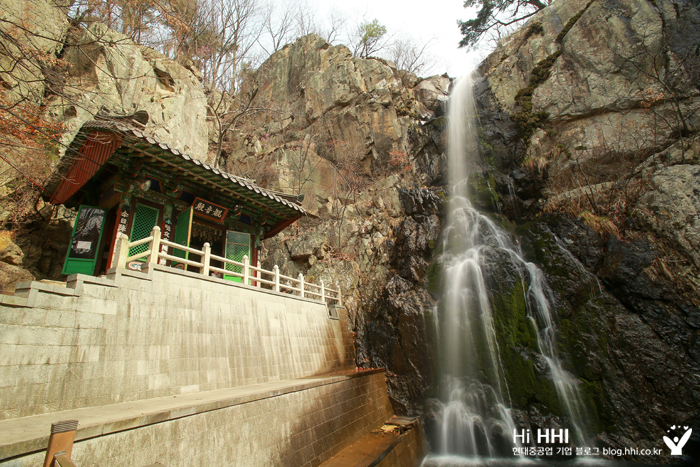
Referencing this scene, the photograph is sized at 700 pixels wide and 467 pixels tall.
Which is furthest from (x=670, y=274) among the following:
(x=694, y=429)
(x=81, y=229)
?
(x=81, y=229)

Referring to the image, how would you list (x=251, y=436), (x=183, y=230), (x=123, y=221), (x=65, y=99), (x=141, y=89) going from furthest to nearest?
(x=141, y=89), (x=183, y=230), (x=65, y=99), (x=123, y=221), (x=251, y=436)

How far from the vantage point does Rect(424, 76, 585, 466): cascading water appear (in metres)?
8.93

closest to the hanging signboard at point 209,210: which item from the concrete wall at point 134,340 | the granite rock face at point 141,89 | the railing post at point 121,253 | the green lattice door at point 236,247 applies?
the green lattice door at point 236,247

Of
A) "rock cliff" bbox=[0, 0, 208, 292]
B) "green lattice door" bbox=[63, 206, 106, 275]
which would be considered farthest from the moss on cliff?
"rock cliff" bbox=[0, 0, 208, 292]

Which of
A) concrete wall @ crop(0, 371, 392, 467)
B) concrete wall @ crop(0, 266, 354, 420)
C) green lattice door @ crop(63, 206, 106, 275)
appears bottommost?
concrete wall @ crop(0, 371, 392, 467)

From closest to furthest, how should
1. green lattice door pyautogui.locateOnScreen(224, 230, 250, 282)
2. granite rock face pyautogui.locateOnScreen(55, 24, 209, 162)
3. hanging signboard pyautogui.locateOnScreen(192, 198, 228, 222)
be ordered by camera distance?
hanging signboard pyautogui.locateOnScreen(192, 198, 228, 222) → green lattice door pyautogui.locateOnScreen(224, 230, 250, 282) → granite rock face pyautogui.locateOnScreen(55, 24, 209, 162)

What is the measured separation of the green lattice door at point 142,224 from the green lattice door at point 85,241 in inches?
43.0

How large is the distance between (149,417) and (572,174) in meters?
17.6

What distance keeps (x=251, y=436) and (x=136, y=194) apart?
298 inches

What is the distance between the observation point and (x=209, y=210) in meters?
11.0

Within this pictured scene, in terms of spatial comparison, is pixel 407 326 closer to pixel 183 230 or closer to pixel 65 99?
pixel 183 230

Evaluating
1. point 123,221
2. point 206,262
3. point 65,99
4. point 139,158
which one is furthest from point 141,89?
point 206,262

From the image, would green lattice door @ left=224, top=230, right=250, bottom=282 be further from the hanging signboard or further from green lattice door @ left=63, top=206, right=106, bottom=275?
green lattice door @ left=63, top=206, right=106, bottom=275

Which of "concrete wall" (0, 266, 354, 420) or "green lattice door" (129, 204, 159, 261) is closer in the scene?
"concrete wall" (0, 266, 354, 420)
